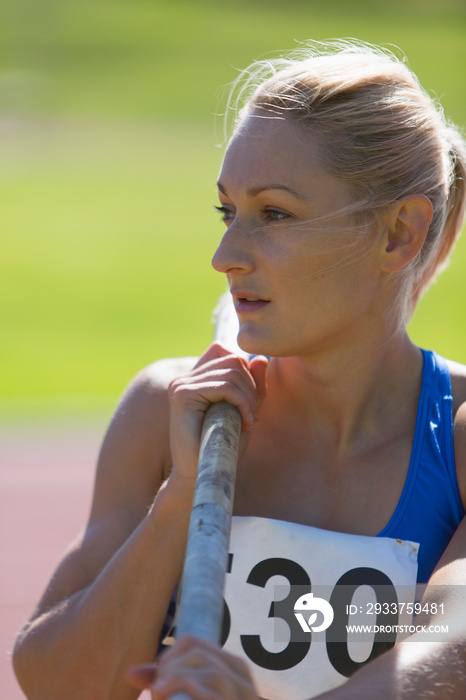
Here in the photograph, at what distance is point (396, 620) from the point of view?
68.0 inches

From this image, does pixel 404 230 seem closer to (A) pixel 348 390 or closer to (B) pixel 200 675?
(A) pixel 348 390

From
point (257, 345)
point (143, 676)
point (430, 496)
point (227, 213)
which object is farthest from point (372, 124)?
point (143, 676)

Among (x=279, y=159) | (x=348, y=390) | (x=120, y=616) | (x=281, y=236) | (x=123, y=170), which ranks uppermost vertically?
(x=123, y=170)

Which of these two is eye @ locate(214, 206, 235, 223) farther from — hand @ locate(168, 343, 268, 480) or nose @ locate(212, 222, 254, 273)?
hand @ locate(168, 343, 268, 480)

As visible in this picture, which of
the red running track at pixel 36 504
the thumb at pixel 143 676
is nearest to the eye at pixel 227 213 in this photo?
the thumb at pixel 143 676

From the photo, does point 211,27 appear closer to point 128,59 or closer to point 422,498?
point 128,59

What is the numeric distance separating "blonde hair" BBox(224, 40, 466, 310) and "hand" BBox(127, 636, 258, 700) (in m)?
1.07

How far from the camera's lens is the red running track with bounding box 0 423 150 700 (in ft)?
14.3

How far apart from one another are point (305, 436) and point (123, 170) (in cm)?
1478

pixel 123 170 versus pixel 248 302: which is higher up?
pixel 123 170

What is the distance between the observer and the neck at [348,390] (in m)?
1.97

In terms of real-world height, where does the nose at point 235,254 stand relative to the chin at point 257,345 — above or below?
above

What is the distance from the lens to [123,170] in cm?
1622

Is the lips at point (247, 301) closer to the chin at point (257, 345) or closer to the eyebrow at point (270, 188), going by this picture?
the chin at point (257, 345)
